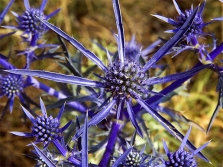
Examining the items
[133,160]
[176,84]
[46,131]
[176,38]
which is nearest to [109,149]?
[133,160]

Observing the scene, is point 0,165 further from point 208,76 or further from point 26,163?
point 208,76

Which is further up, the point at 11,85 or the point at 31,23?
the point at 31,23

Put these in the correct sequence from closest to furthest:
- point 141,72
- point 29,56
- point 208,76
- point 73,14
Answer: point 141,72 < point 29,56 < point 208,76 < point 73,14

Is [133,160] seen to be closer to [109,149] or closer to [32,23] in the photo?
[109,149]

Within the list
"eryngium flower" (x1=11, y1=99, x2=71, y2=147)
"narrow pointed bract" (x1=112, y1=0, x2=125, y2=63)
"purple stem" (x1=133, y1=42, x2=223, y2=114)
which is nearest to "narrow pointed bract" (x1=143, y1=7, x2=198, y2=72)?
"narrow pointed bract" (x1=112, y1=0, x2=125, y2=63)

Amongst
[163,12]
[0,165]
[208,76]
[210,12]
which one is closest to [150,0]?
[163,12]

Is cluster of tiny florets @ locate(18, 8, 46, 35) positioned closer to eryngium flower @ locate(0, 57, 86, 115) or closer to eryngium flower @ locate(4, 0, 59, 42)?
eryngium flower @ locate(4, 0, 59, 42)

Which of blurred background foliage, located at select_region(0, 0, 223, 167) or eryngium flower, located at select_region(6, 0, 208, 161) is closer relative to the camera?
eryngium flower, located at select_region(6, 0, 208, 161)
